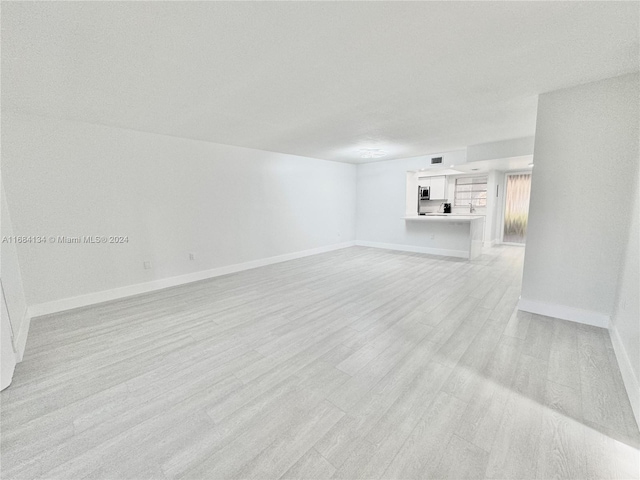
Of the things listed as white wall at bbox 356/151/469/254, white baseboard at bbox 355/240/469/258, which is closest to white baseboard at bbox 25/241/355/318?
white baseboard at bbox 355/240/469/258

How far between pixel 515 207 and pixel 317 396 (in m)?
8.64

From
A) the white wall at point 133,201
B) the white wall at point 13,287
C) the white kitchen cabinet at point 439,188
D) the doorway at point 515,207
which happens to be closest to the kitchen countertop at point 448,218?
the white kitchen cabinet at point 439,188

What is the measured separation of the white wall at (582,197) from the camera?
Result: 2428 millimetres

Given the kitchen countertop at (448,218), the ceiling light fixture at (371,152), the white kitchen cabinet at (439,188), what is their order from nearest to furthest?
the ceiling light fixture at (371,152), the kitchen countertop at (448,218), the white kitchen cabinet at (439,188)

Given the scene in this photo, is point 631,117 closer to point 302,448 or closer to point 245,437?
point 302,448

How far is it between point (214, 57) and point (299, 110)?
51.2 inches

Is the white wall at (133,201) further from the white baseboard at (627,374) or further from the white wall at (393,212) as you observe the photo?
the white baseboard at (627,374)

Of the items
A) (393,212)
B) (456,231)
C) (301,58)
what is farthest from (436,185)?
(301,58)

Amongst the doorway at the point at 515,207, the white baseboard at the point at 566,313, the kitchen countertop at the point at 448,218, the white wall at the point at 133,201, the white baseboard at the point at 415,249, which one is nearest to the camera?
the white baseboard at the point at 566,313

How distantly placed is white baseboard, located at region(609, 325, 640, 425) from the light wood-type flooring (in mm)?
54

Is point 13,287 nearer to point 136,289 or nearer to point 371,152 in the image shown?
point 136,289

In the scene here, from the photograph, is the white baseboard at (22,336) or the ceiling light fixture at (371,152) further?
the ceiling light fixture at (371,152)

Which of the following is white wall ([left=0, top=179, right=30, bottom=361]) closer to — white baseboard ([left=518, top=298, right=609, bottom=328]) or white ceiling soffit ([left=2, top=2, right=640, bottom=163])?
white ceiling soffit ([left=2, top=2, right=640, bottom=163])

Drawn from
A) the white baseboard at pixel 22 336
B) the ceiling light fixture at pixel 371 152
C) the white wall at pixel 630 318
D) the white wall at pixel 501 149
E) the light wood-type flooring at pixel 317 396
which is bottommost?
the light wood-type flooring at pixel 317 396
